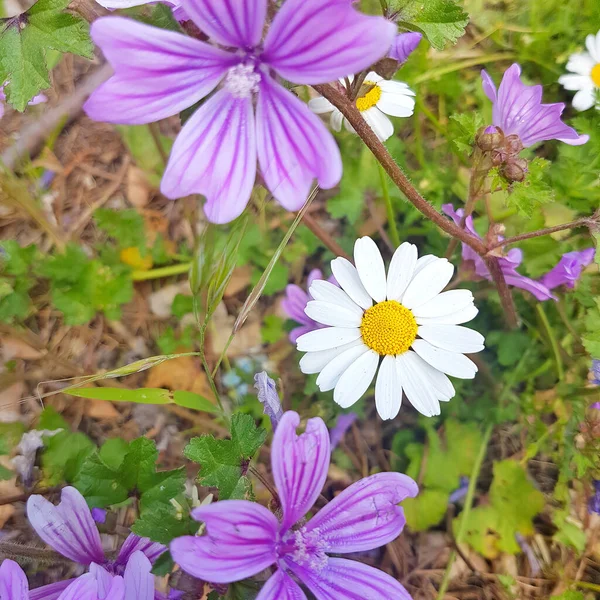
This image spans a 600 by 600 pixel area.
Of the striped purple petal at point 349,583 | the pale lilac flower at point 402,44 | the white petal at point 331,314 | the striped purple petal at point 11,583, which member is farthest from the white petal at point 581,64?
the striped purple petal at point 11,583

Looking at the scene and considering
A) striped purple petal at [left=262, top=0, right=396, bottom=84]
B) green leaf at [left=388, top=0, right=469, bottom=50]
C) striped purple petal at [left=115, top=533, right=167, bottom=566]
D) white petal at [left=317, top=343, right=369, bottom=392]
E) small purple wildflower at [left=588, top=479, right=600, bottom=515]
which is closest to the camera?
striped purple petal at [left=262, top=0, right=396, bottom=84]

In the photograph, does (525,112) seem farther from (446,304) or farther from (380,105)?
(446,304)

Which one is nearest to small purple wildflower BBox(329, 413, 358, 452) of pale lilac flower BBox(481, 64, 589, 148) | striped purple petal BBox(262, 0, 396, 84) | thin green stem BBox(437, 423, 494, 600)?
thin green stem BBox(437, 423, 494, 600)

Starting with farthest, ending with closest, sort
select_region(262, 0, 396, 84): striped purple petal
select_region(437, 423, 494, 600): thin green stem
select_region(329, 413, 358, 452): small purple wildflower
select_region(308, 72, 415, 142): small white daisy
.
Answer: select_region(329, 413, 358, 452): small purple wildflower
select_region(437, 423, 494, 600): thin green stem
select_region(308, 72, 415, 142): small white daisy
select_region(262, 0, 396, 84): striped purple petal

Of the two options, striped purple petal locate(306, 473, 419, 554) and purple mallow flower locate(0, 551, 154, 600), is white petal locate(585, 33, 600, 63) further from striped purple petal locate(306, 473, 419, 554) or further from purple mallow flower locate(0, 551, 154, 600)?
purple mallow flower locate(0, 551, 154, 600)

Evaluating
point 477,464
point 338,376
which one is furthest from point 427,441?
point 338,376

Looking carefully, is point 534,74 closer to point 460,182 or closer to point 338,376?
point 460,182

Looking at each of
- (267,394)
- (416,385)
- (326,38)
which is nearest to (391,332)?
(416,385)

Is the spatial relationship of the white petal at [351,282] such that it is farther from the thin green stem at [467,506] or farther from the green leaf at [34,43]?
the thin green stem at [467,506]
